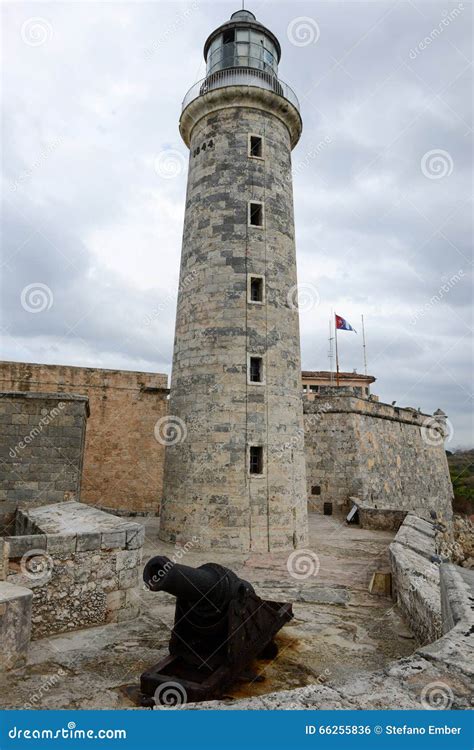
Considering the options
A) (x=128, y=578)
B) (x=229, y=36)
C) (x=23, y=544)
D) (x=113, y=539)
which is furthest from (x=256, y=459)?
(x=229, y=36)

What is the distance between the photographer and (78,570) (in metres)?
5.54

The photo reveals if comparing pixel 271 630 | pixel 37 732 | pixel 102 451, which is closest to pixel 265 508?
pixel 271 630

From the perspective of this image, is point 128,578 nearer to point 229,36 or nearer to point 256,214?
point 256,214

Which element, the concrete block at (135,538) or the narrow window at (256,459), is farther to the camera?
the narrow window at (256,459)

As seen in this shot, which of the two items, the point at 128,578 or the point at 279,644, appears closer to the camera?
the point at 279,644

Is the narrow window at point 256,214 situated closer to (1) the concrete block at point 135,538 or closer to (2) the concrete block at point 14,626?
(1) the concrete block at point 135,538

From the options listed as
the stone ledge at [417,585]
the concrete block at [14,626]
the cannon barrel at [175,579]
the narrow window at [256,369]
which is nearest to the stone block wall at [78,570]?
the concrete block at [14,626]

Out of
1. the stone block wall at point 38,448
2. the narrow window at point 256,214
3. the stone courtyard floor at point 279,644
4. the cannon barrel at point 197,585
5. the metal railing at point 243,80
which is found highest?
the metal railing at point 243,80

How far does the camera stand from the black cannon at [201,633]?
3.84 meters

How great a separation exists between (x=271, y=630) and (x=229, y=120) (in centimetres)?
1268

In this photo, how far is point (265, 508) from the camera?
37.1 feet

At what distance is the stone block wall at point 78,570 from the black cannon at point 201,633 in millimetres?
1799

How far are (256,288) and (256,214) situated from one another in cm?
212

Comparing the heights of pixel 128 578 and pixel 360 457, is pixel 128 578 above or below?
below
